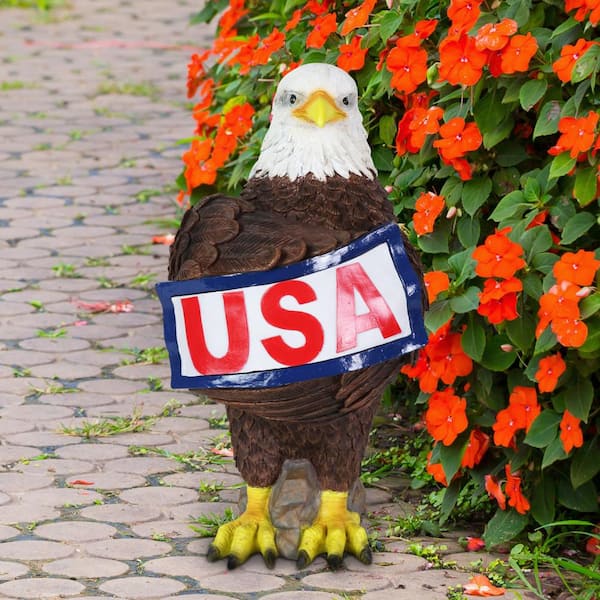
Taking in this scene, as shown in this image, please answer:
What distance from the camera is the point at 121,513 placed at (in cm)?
418

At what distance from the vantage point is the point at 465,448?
4105 mm

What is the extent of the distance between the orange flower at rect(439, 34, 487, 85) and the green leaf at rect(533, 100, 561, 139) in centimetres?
20

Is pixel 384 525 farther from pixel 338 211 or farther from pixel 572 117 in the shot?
pixel 572 117

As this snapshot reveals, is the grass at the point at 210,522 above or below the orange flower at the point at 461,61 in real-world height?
below

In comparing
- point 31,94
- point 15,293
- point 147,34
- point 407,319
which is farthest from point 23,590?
point 147,34

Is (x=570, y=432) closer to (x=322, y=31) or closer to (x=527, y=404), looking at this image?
(x=527, y=404)

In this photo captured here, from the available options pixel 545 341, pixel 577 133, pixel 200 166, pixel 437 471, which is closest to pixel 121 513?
pixel 437 471

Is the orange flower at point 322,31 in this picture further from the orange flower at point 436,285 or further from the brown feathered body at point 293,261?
the orange flower at point 436,285

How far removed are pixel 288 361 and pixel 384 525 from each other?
0.88 m

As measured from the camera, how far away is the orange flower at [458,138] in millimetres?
3932

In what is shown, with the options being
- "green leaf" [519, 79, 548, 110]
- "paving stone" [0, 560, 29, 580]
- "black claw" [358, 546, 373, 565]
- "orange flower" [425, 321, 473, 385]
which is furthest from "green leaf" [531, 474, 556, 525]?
"paving stone" [0, 560, 29, 580]

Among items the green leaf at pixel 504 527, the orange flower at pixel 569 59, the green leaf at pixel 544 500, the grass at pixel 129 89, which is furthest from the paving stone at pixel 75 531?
the grass at pixel 129 89

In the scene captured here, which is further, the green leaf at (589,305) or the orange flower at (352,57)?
the orange flower at (352,57)

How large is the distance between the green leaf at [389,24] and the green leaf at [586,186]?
0.81 m
